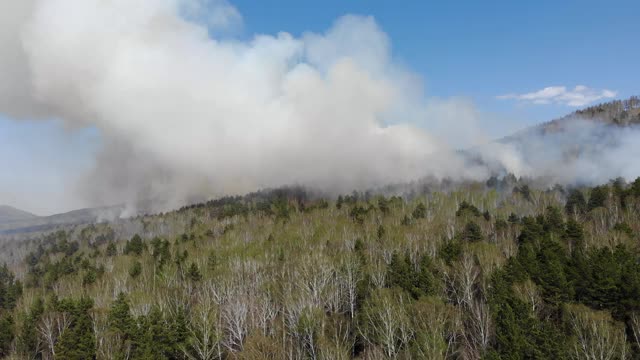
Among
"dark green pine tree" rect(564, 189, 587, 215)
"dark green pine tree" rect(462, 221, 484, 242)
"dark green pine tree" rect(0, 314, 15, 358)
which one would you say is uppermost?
"dark green pine tree" rect(564, 189, 587, 215)

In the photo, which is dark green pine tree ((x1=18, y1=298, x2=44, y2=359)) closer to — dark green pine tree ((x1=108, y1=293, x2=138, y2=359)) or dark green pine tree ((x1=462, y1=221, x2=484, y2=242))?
dark green pine tree ((x1=108, y1=293, x2=138, y2=359))

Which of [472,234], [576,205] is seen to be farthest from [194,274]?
[576,205]

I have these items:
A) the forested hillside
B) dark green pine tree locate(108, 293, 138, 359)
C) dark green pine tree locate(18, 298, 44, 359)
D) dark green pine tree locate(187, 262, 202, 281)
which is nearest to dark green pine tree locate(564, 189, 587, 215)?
the forested hillside

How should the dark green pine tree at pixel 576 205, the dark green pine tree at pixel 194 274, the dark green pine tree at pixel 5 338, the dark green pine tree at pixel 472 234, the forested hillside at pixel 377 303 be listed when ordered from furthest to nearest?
1. the dark green pine tree at pixel 576 205
2. the dark green pine tree at pixel 472 234
3. the dark green pine tree at pixel 194 274
4. the dark green pine tree at pixel 5 338
5. the forested hillside at pixel 377 303

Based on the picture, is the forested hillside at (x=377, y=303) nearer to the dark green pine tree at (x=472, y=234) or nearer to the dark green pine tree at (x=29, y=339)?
the dark green pine tree at (x=29, y=339)

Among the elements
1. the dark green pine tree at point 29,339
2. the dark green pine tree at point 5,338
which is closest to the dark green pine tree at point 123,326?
the dark green pine tree at point 29,339

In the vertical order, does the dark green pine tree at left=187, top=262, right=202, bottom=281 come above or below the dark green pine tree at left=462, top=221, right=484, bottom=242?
below

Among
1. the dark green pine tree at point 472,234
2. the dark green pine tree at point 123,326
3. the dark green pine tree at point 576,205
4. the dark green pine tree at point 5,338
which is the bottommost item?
the dark green pine tree at point 5,338

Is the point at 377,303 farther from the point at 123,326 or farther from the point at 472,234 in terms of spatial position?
the point at 472,234

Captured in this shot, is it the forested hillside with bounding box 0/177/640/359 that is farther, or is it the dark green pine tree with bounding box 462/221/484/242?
the dark green pine tree with bounding box 462/221/484/242

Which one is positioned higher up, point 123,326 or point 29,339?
point 123,326

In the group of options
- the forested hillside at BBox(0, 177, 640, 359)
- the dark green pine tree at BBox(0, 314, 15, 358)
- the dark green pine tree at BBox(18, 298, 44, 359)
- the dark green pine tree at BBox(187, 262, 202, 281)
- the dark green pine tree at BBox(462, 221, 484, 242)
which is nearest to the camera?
the forested hillside at BBox(0, 177, 640, 359)

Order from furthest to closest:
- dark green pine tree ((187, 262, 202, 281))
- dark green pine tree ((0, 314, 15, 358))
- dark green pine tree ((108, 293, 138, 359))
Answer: dark green pine tree ((187, 262, 202, 281)) → dark green pine tree ((0, 314, 15, 358)) → dark green pine tree ((108, 293, 138, 359))

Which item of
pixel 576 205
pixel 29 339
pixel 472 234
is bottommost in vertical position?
pixel 29 339
